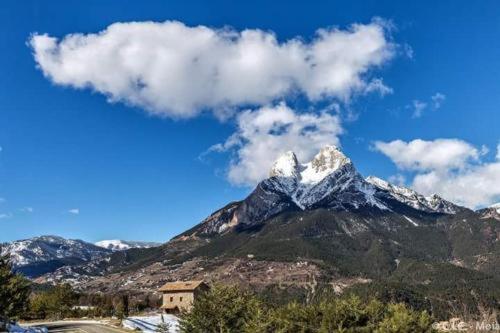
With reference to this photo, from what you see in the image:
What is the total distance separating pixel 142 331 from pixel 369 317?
35.7 metres

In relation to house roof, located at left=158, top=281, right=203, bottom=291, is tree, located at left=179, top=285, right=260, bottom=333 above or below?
below

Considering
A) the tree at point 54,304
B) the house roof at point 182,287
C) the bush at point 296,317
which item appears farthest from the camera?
the house roof at point 182,287

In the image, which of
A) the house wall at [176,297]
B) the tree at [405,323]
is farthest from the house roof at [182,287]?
the tree at [405,323]

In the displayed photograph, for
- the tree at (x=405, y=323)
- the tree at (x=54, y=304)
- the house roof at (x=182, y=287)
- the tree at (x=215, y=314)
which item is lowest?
the tree at (x=405, y=323)

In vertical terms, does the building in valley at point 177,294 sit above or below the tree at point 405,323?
above

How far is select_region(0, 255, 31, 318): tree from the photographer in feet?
182

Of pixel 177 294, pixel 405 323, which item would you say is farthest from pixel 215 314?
pixel 177 294

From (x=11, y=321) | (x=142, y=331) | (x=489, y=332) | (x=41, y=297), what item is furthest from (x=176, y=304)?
(x=489, y=332)

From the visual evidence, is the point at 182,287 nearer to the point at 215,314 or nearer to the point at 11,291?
the point at 11,291

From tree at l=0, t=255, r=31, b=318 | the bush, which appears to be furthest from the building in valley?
the bush

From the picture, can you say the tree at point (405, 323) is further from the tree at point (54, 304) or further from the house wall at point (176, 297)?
the house wall at point (176, 297)

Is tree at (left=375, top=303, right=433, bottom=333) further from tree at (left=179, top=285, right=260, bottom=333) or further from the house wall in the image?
the house wall

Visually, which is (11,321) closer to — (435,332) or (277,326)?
(277,326)

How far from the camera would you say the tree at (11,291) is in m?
55.5
